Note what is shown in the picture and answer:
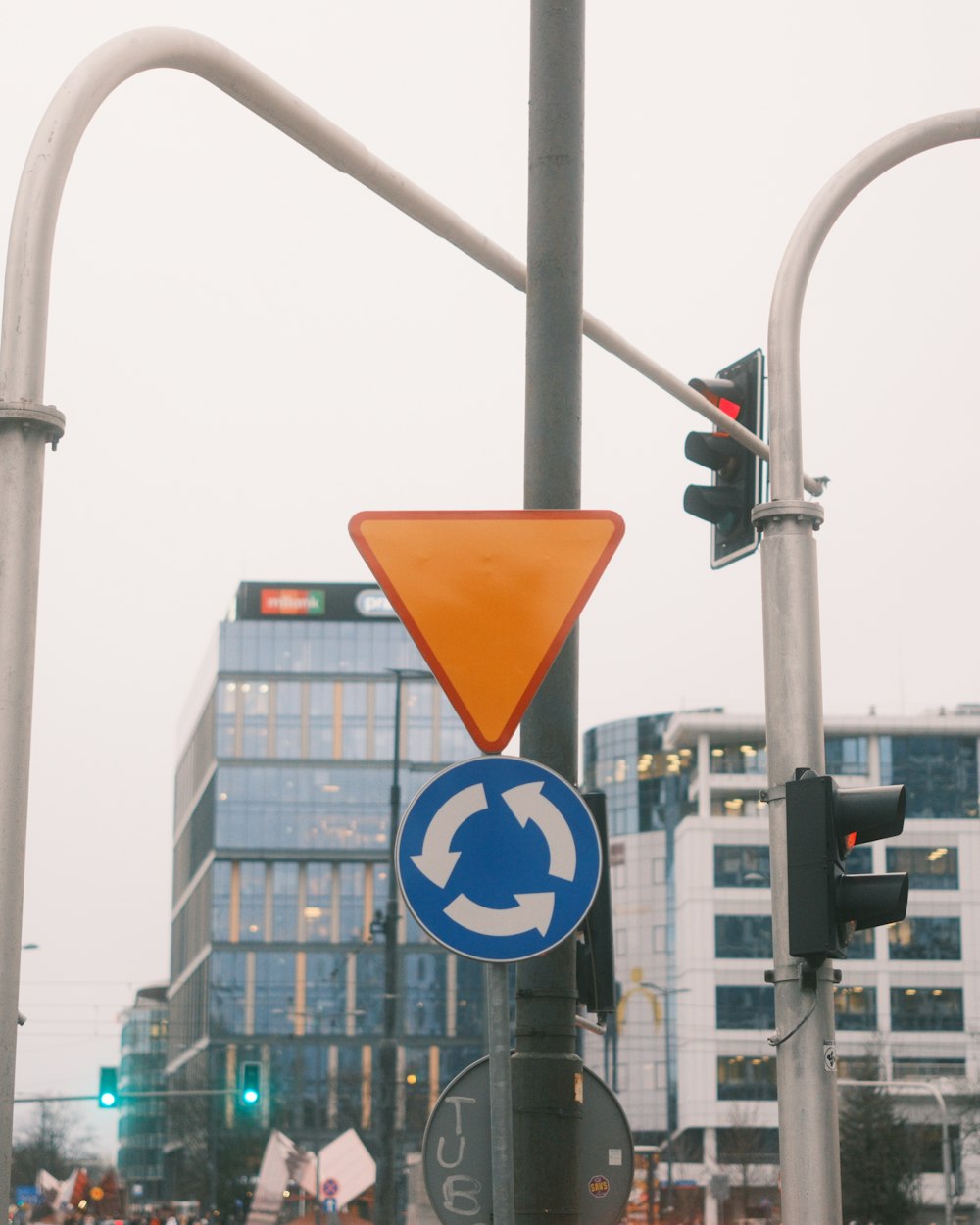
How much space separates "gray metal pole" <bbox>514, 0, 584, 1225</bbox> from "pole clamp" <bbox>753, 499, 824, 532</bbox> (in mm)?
2180

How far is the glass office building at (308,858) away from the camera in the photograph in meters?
111

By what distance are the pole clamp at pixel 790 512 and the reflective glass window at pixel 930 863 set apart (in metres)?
Result: 100

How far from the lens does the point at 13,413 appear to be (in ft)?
16.5

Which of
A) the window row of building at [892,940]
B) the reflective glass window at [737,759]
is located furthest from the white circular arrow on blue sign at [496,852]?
the reflective glass window at [737,759]

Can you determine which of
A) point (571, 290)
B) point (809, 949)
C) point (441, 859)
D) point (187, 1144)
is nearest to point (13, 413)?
point (441, 859)

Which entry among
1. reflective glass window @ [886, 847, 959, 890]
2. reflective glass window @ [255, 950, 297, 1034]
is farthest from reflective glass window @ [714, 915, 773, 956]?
reflective glass window @ [255, 950, 297, 1034]

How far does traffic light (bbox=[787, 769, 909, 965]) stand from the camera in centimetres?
740

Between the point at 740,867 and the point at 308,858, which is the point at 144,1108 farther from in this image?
the point at 740,867

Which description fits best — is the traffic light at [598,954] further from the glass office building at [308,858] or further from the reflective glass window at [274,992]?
the reflective glass window at [274,992]

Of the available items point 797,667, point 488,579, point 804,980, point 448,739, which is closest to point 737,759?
point 448,739

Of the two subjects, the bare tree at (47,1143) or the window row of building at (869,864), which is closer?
the window row of building at (869,864)

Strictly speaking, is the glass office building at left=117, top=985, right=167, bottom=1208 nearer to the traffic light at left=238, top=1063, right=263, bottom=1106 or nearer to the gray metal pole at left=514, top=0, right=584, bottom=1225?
the traffic light at left=238, top=1063, right=263, bottom=1106

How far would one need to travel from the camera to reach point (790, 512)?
27.1ft

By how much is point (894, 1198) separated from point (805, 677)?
75780 mm
